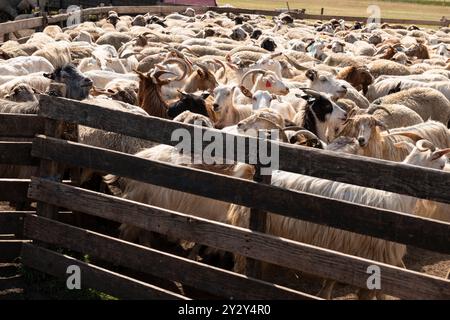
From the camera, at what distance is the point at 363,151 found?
804 cm

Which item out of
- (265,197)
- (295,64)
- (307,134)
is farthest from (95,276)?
(295,64)

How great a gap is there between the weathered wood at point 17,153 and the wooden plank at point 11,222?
45 centimetres

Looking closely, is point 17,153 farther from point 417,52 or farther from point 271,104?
point 417,52

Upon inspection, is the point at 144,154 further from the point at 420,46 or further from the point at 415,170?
the point at 420,46

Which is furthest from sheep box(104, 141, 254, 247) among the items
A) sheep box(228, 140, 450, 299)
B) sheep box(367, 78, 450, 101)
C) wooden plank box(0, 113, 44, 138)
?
sheep box(367, 78, 450, 101)

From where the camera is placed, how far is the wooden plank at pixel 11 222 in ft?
20.6

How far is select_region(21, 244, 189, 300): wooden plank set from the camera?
5363 millimetres

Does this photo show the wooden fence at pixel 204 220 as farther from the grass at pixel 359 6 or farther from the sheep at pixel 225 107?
the grass at pixel 359 6

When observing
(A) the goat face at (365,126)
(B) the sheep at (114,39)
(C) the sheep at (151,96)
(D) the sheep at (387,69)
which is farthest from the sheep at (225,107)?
(B) the sheep at (114,39)

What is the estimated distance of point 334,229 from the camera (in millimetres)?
5902

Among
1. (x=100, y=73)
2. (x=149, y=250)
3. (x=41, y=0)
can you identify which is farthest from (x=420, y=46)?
(x=41, y=0)

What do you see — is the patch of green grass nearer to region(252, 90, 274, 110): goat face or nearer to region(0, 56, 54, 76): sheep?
region(252, 90, 274, 110): goat face

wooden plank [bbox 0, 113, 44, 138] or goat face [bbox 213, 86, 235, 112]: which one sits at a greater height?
wooden plank [bbox 0, 113, 44, 138]

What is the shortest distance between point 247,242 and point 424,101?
27.0ft
